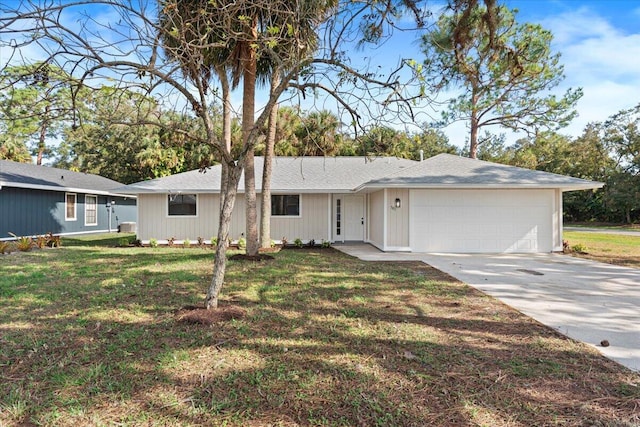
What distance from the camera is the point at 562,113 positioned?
60.0ft

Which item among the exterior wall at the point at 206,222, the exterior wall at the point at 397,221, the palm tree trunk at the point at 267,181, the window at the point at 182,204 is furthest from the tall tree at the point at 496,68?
the window at the point at 182,204

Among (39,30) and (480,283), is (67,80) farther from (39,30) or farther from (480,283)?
(480,283)

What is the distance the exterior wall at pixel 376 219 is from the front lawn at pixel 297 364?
252 inches

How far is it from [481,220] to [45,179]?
1852cm

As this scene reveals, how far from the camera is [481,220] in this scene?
11.6 m

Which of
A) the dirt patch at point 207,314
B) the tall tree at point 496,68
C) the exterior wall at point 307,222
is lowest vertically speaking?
the dirt patch at point 207,314

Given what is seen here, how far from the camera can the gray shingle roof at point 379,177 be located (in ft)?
35.9

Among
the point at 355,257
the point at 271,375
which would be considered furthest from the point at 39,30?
the point at 355,257

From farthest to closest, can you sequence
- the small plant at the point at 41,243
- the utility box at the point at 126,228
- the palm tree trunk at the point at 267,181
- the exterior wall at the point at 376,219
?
the utility box at the point at 126,228, the exterior wall at the point at 376,219, the small plant at the point at 41,243, the palm tree trunk at the point at 267,181

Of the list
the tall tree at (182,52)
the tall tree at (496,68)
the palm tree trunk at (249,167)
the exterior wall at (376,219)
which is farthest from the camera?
the exterior wall at (376,219)

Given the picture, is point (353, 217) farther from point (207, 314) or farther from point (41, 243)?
point (41, 243)

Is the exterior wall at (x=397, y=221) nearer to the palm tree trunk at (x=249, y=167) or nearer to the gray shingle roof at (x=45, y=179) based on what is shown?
the palm tree trunk at (x=249, y=167)

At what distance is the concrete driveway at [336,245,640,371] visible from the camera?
4.06 m

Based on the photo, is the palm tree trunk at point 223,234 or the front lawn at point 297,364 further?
the palm tree trunk at point 223,234
